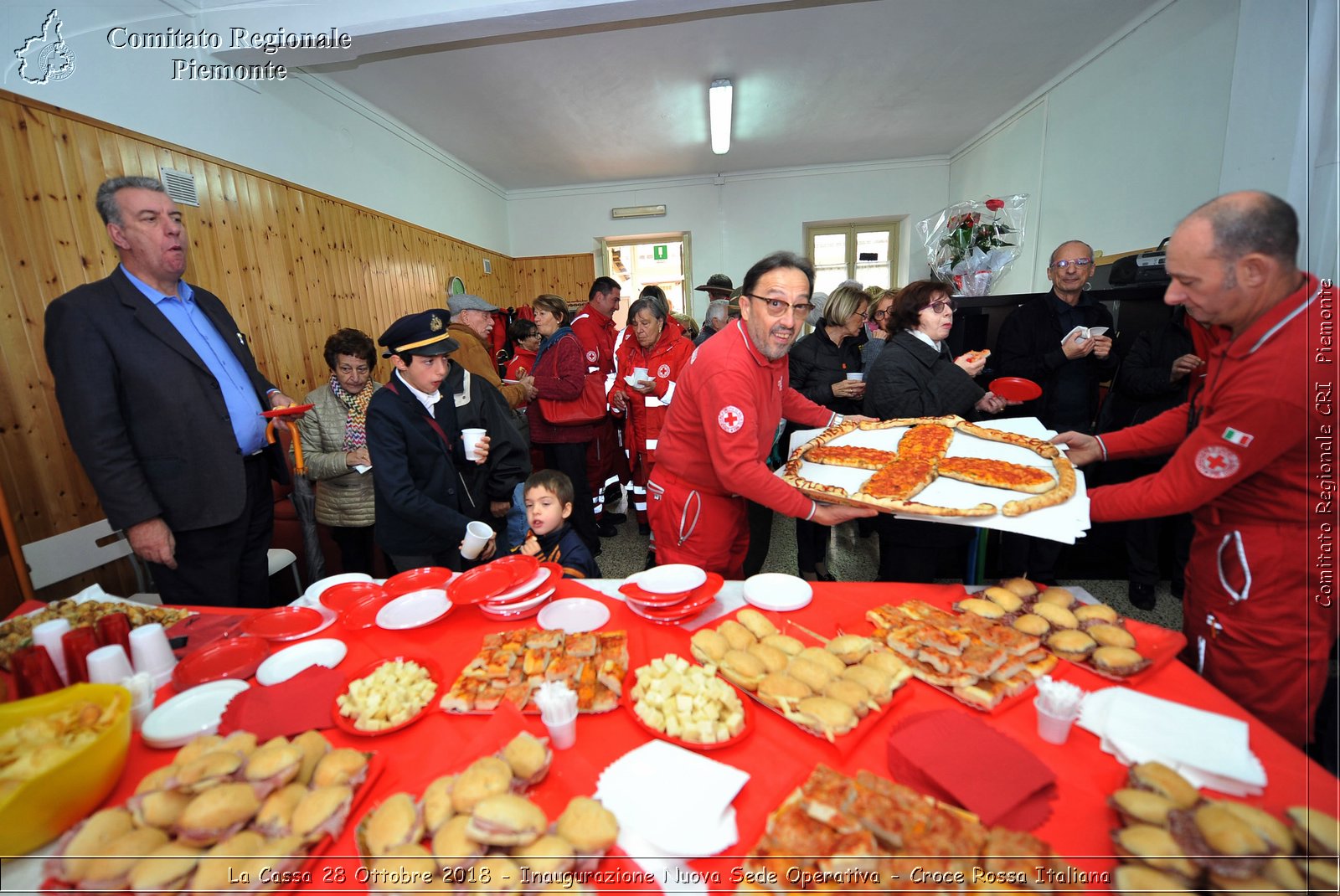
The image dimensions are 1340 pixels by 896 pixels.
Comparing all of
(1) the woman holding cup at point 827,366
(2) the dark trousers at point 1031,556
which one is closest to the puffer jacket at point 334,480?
(1) the woman holding cup at point 827,366

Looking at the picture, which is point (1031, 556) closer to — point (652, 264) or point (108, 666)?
point (108, 666)

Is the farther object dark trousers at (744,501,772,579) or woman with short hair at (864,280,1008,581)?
dark trousers at (744,501,772,579)

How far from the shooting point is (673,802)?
93 centimetres

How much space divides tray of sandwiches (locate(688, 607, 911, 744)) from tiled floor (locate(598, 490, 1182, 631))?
2.63 meters

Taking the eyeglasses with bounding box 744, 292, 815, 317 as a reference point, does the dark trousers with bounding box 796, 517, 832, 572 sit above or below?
below

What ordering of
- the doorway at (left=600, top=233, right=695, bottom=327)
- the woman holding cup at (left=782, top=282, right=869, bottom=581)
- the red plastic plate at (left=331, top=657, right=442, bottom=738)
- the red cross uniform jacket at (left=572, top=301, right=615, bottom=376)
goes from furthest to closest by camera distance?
the doorway at (left=600, top=233, right=695, bottom=327) → the red cross uniform jacket at (left=572, top=301, right=615, bottom=376) → the woman holding cup at (left=782, top=282, right=869, bottom=581) → the red plastic plate at (left=331, top=657, right=442, bottom=738)

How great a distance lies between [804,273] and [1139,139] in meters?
5.20

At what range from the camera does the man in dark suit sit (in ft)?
6.31

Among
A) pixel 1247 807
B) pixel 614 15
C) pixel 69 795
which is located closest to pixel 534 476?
pixel 69 795

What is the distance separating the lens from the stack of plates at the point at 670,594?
1518 mm

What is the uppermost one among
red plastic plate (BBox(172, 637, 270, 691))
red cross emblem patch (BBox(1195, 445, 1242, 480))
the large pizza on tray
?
red cross emblem patch (BBox(1195, 445, 1242, 480))

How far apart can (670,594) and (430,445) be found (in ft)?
4.63

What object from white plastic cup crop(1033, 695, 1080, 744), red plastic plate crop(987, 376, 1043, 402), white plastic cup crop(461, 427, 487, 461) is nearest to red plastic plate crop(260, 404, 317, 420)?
white plastic cup crop(461, 427, 487, 461)

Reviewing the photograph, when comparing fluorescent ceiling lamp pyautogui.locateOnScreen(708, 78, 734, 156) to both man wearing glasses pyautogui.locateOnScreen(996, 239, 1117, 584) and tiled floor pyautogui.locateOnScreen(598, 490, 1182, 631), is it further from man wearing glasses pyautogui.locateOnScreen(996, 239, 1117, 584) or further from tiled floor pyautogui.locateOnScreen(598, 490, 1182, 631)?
tiled floor pyautogui.locateOnScreen(598, 490, 1182, 631)
